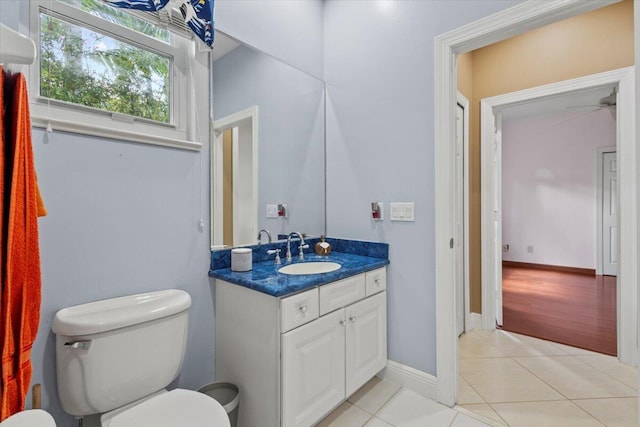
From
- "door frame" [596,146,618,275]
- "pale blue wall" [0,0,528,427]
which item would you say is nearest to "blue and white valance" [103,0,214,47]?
"pale blue wall" [0,0,528,427]

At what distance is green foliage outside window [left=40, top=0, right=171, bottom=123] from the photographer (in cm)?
119

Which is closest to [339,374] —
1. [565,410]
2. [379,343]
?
[379,343]

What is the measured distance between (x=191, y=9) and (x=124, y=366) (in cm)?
154

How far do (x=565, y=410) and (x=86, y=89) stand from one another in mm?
2863

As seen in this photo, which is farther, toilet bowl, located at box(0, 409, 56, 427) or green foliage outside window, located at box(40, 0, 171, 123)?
green foliage outside window, located at box(40, 0, 171, 123)

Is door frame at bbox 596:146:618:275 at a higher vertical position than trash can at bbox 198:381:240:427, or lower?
higher

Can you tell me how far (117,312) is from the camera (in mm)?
1167

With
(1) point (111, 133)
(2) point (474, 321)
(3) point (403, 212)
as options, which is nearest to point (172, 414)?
(1) point (111, 133)

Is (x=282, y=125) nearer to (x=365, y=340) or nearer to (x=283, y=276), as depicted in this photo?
(x=283, y=276)

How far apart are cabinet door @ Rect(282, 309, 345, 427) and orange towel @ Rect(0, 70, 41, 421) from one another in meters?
0.83

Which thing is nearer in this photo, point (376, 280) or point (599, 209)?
point (376, 280)

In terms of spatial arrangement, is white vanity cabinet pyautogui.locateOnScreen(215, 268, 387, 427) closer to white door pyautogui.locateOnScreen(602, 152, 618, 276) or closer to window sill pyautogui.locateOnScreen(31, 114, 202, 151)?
window sill pyautogui.locateOnScreen(31, 114, 202, 151)

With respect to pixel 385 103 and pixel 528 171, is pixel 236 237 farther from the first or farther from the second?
pixel 528 171

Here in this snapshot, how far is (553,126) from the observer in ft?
16.8
